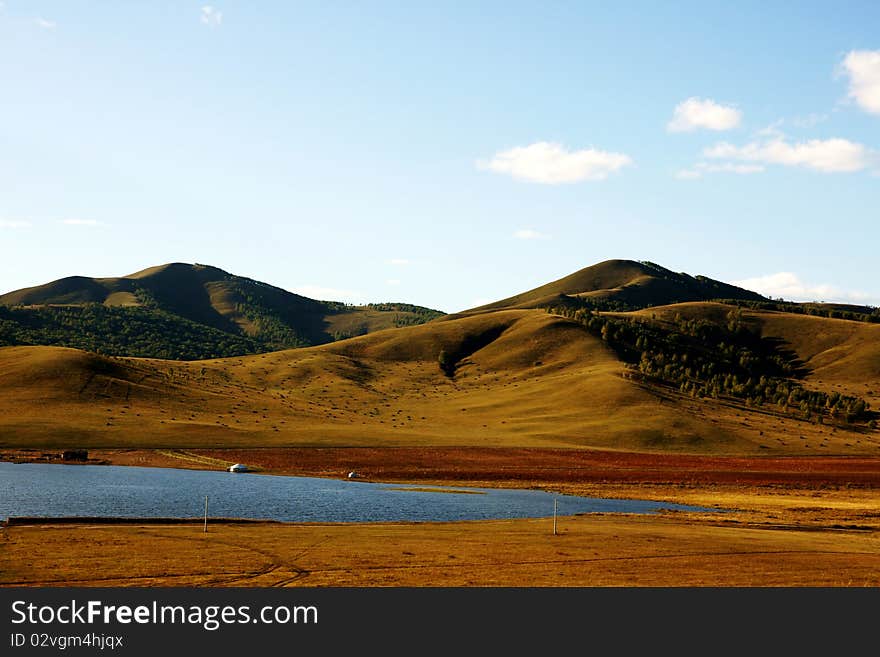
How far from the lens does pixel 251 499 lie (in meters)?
84.7

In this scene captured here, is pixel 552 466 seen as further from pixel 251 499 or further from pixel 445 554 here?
pixel 445 554

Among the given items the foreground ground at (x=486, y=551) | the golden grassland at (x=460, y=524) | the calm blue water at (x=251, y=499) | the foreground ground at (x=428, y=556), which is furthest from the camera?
the calm blue water at (x=251, y=499)

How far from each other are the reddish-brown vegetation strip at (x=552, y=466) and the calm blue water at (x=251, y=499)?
16548 mm

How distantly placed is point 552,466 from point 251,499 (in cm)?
6554

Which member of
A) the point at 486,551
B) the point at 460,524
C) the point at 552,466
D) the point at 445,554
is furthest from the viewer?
the point at 552,466

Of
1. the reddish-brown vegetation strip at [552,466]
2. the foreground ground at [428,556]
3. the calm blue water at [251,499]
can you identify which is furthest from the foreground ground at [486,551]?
the reddish-brown vegetation strip at [552,466]

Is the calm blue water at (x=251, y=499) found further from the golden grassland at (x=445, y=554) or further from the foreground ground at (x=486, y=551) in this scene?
the golden grassland at (x=445, y=554)

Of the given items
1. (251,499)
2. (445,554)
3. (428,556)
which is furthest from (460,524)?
(251,499)

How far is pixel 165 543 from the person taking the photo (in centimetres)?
5062

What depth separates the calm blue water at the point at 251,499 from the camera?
72.9 m

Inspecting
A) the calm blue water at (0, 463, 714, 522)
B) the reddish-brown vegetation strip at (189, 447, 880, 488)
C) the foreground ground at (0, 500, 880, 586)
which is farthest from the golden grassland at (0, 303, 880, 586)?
the calm blue water at (0, 463, 714, 522)

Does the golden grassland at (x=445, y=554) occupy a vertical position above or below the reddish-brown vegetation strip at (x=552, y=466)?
above

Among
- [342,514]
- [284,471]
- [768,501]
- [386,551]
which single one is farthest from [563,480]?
[386,551]

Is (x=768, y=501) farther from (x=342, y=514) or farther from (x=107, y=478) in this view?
A: (x=107, y=478)
